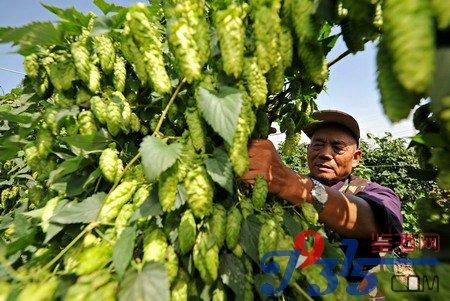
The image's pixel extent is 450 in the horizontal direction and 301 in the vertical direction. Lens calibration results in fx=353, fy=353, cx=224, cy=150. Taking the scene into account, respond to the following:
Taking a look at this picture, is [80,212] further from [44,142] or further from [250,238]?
[250,238]


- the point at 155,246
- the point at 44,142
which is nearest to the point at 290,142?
the point at 155,246

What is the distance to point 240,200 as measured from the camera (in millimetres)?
1153

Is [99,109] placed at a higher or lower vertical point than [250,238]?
higher

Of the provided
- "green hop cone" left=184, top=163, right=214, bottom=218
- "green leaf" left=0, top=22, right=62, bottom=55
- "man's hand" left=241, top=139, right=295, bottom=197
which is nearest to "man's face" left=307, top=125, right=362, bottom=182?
"man's hand" left=241, top=139, right=295, bottom=197

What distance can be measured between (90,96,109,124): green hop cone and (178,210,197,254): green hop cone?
47 cm

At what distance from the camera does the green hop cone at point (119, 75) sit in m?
1.27

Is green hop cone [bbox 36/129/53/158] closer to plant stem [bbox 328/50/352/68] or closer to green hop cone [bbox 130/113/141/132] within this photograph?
green hop cone [bbox 130/113/141/132]

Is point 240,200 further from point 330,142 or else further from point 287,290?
point 330,142

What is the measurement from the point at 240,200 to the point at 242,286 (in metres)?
0.27

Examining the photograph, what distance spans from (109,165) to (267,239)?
54cm

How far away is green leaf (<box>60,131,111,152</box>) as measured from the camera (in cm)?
112

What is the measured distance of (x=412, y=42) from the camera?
39cm

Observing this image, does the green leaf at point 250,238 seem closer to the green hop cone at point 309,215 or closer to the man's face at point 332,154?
the green hop cone at point 309,215

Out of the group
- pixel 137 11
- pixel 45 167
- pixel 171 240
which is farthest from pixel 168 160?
pixel 45 167
